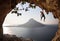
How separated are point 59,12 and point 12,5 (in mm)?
1515

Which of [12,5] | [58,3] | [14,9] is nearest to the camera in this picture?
[58,3]

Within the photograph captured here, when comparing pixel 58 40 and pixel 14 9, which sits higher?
pixel 14 9

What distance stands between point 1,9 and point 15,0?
22.6 inches

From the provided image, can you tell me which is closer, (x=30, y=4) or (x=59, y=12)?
(x=59, y=12)

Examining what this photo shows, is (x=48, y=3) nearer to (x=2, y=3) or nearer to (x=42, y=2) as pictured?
(x=42, y=2)

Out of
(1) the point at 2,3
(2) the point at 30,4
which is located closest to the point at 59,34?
(2) the point at 30,4

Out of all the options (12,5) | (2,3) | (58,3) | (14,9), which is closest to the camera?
(58,3)

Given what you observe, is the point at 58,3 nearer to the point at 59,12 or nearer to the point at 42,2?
the point at 59,12

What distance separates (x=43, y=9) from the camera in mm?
5852

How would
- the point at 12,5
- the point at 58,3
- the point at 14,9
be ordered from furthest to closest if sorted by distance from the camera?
the point at 14,9 → the point at 12,5 → the point at 58,3

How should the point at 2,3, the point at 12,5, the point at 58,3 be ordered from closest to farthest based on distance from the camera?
the point at 58,3 < the point at 2,3 < the point at 12,5

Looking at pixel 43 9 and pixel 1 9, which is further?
pixel 43 9

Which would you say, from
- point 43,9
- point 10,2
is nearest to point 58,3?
point 43,9

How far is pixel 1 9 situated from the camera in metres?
5.42
